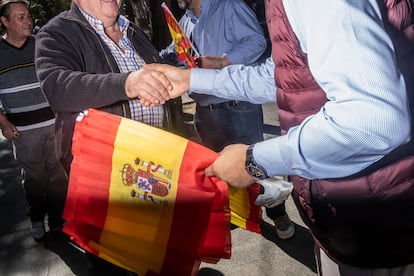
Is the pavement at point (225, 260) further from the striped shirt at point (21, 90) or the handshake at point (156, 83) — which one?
the handshake at point (156, 83)

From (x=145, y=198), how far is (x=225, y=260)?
1.52 meters

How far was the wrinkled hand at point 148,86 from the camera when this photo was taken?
1719 mm

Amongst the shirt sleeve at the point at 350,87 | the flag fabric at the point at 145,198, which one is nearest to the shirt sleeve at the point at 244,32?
the flag fabric at the point at 145,198

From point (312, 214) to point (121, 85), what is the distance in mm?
953

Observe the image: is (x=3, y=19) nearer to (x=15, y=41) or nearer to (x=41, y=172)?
(x=15, y=41)

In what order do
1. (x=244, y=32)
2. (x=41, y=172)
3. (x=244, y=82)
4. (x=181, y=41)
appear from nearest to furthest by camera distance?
(x=244, y=82), (x=181, y=41), (x=244, y=32), (x=41, y=172)

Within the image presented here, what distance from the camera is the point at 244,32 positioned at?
118 inches

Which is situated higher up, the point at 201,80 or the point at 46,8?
the point at 201,80

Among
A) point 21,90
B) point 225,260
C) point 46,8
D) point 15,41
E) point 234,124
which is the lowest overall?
point 46,8

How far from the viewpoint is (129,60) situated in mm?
2080

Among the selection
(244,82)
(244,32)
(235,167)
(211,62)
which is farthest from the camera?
(244,32)

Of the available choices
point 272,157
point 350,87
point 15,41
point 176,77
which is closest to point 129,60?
point 176,77

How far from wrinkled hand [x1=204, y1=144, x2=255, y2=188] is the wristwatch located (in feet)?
0.06

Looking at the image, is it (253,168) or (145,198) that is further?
(145,198)
